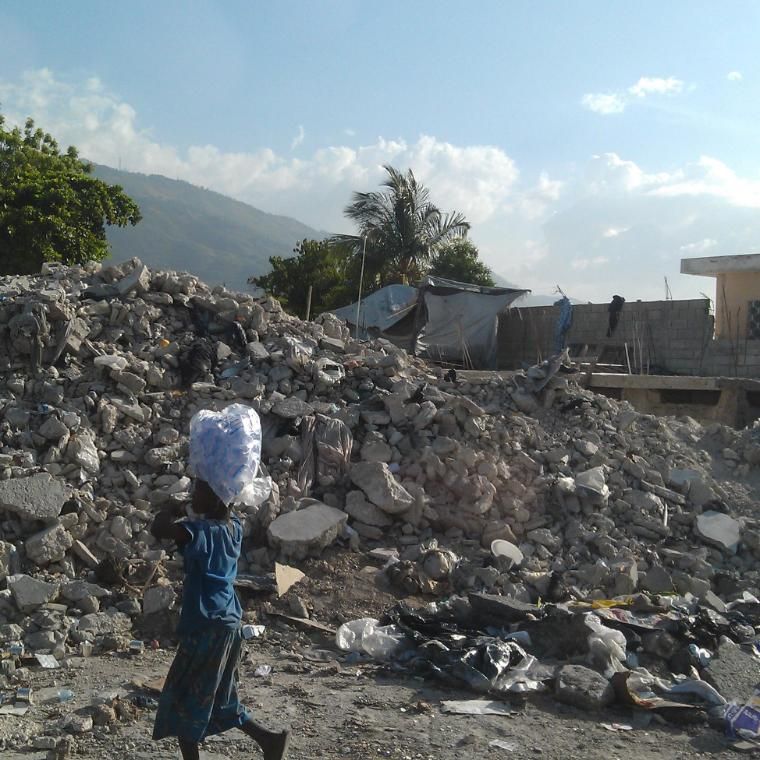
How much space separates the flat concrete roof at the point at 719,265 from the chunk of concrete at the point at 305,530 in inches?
492

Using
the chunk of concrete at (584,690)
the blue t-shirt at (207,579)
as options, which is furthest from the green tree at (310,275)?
the blue t-shirt at (207,579)

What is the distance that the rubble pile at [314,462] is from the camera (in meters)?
5.66

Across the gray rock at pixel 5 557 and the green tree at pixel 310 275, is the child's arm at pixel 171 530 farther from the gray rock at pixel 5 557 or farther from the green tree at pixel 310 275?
the green tree at pixel 310 275

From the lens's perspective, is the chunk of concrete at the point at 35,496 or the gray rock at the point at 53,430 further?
the gray rock at the point at 53,430

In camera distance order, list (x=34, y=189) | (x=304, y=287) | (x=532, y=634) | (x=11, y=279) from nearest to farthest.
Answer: (x=532, y=634)
(x=11, y=279)
(x=34, y=189)
(x=304, y=287)

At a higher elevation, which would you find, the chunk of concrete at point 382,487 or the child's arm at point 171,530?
the child's arm at point 171,530

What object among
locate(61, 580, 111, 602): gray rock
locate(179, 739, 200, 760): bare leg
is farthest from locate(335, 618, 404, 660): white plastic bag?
locate(179, 739, 200, 760): bare leg

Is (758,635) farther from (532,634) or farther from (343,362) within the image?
(343,362)

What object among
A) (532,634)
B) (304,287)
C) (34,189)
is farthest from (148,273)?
(304,287)

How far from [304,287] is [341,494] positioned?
19.0 m

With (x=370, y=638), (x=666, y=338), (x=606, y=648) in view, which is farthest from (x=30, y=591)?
(x=666, y=338)

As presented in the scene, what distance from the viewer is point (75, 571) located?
5.54m

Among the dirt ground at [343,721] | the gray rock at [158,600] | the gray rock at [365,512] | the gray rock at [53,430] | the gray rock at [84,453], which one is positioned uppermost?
the gray rock at [53,430]

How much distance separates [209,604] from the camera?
2.87m
